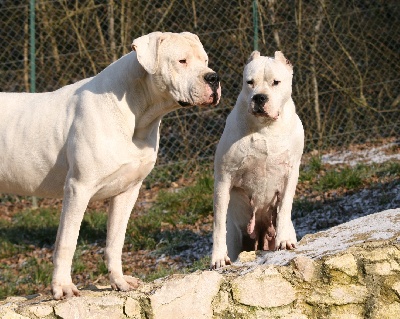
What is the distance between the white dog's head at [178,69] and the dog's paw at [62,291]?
120 cm

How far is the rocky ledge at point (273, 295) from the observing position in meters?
4.99

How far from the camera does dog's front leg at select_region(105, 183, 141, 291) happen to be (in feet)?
17.7

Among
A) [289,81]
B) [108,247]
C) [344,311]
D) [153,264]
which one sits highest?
[289,81]

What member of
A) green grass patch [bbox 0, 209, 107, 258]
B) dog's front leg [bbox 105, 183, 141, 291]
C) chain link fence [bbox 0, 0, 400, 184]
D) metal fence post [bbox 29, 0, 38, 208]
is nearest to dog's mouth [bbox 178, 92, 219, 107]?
dog's front leg [bbox 105, 183, 141, 291]

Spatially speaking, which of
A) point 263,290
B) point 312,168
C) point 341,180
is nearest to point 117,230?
A: point 263,290

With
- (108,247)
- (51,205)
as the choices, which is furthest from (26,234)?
(108,247)

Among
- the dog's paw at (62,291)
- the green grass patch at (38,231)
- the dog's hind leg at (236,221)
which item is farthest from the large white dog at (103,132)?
the green grass patch at (38,231)

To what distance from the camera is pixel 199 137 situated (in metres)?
10.7

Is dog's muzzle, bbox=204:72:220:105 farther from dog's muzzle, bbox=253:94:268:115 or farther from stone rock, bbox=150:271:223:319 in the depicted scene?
stone rock, bbox=150:271:223:319

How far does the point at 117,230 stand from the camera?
18.0 ft

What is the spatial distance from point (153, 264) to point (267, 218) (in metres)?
2.06

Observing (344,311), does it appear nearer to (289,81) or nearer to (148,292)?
(148,292)

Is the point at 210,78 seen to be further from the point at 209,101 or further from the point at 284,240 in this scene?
the point at 284,240

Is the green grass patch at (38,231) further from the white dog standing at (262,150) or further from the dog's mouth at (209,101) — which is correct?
the dog's mouth at (209,101)
